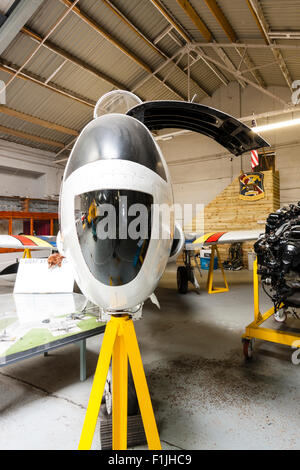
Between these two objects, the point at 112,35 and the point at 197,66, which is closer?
the point at 112,35

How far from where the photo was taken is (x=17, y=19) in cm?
618

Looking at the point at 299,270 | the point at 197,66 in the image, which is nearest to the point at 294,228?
the point at 299,270

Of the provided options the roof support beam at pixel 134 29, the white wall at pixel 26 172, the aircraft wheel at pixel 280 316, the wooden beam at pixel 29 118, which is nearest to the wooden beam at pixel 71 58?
the roof support beam at pixel 134 29

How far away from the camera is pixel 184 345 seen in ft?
12.3

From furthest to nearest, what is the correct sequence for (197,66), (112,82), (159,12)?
(197,66) < (112,82) < (159,12)

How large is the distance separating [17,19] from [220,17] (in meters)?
Answer: 5.30

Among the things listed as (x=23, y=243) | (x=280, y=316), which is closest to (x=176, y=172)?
(x=23, y=243)

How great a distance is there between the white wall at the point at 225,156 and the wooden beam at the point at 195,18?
4703mm

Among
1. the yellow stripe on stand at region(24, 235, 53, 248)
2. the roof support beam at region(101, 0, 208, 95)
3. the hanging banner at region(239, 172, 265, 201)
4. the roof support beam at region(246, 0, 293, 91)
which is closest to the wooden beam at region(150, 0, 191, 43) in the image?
the roof support beam at region(101, 0, 208, 95)

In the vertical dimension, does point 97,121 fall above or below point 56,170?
below

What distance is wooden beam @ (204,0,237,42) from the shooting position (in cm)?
728

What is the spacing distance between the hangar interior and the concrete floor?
0.01 m

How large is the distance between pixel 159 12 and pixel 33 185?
10.2 meters

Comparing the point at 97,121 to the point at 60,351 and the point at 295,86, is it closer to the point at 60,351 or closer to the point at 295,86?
the point at 60,351
